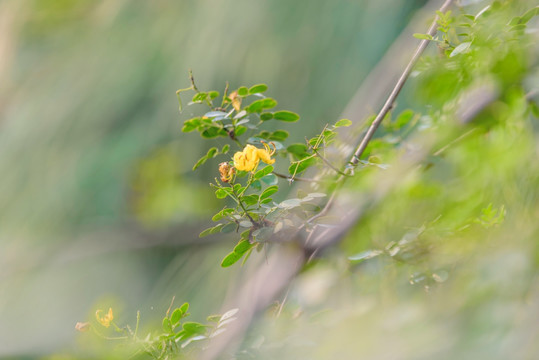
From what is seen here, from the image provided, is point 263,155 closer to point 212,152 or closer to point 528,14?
point 212,152

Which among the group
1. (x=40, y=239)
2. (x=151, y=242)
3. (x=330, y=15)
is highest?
(x=330, y=15)

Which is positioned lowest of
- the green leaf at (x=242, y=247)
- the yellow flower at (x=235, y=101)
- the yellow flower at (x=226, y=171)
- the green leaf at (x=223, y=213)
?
the green leaf at (x=242, y=247)

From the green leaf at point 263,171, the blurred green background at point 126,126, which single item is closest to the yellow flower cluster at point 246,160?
the green leaf at point 263,171

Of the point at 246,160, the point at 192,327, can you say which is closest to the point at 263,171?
the point at 246,160

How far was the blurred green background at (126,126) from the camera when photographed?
0.63 m

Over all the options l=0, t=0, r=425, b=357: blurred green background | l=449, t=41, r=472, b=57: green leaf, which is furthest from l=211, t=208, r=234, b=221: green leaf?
l=0, t=0, r=425, b=357: blurred green background

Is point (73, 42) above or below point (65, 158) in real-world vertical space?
above

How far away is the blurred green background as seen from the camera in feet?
2.06

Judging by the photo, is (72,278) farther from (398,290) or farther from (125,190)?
(398,290)

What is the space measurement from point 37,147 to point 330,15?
0.45 meters

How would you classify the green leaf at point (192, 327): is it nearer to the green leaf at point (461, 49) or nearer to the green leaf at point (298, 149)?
the green leaf at point (298, 149)

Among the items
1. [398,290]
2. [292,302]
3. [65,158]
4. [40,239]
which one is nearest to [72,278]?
[40,239]

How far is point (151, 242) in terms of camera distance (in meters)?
0.84

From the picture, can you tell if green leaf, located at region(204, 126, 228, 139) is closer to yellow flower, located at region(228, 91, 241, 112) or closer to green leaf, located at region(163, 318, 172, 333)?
yellow flower, located at region(228, 91, 241, 112)
